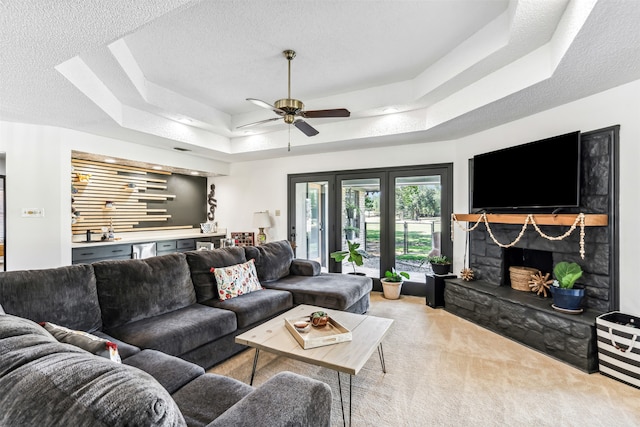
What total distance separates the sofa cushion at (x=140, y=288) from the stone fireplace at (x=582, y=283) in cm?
318

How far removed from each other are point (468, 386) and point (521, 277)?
1809mm

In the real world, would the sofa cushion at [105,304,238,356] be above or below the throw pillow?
below

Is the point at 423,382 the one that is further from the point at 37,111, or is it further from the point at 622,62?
the point at 37,111

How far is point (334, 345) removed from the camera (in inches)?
82.3

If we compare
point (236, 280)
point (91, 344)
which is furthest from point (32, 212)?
point (91, 344)

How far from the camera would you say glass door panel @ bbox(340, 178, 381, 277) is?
208 inches

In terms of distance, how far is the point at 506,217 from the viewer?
3.49 metres

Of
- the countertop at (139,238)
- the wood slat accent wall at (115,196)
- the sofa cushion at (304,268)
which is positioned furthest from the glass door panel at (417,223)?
the wood slat accent wall at (115,196)

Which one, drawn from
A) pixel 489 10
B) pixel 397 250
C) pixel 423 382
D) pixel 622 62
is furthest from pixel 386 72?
pixel 423 382

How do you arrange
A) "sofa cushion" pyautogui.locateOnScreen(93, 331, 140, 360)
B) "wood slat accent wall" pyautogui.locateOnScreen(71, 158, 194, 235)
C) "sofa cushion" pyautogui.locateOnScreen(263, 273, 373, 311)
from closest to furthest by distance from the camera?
"sofa cushion" pyautogui.locateOnScreen(93, 331, 140, 360) → "sofa cushion" pyautogui.locateOnScreen(263, 273, 373, 311) → "wood slat accent wall" pyautogui.locateOnScreen(71, 158, 194, 235)

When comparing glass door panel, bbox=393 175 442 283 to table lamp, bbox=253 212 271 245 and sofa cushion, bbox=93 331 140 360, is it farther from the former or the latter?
sofa cushion, bbox=93 331 140 360

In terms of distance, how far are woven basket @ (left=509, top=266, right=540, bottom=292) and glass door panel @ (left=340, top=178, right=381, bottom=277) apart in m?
2.02

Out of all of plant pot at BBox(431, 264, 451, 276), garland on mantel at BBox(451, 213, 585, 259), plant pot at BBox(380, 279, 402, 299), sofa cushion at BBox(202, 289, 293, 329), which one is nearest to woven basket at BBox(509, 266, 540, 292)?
garland on mantel at BBox(451, 213, 585, 259)

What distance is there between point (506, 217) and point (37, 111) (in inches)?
204
